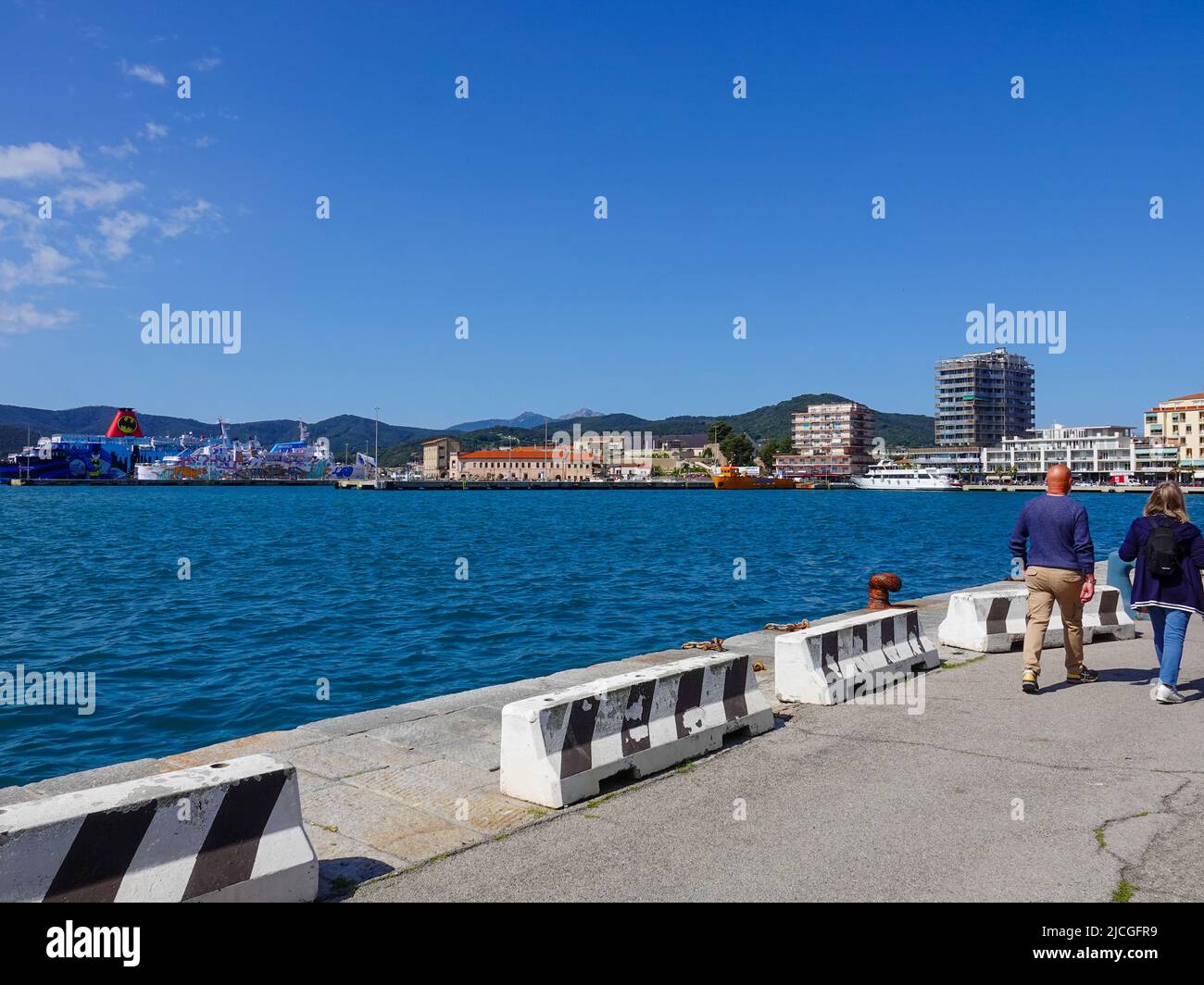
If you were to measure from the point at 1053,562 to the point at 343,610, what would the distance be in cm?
1813

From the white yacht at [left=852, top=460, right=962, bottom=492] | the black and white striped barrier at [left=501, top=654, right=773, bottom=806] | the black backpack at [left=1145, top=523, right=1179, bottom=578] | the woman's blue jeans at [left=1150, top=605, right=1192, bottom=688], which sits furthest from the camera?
the white yacht at [left=852, top=460, right=962, bottom=492]

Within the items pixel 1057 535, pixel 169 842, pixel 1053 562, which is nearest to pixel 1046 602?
pixel 1053 562

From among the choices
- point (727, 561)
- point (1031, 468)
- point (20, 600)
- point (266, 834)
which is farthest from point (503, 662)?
point (1031, 468)

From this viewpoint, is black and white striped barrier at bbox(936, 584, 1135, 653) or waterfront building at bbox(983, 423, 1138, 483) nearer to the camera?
black and white striped barrier at bbox(936, 584, 1135, 653)

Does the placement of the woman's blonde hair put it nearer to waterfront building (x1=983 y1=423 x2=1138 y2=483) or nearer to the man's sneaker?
the man's sneaker

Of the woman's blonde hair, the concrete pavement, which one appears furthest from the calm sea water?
the woman's blonde hair

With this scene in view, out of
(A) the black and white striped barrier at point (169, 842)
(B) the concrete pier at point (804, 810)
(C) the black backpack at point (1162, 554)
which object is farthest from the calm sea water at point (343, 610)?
(C) the black backpack at point (1162, 554)

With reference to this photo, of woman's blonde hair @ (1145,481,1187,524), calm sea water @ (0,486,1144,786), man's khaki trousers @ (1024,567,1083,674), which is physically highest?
woman's blonde hair @ (1145,481,1187,524)

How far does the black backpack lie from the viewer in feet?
27.2

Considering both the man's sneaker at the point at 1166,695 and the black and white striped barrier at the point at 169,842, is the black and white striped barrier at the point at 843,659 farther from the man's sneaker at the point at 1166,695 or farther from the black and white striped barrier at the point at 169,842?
the black and white striped barrier at the point at 169,842

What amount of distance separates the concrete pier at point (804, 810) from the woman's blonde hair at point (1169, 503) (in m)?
1.90

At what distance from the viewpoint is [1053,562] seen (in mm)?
9062

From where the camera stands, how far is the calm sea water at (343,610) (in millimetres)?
12820
